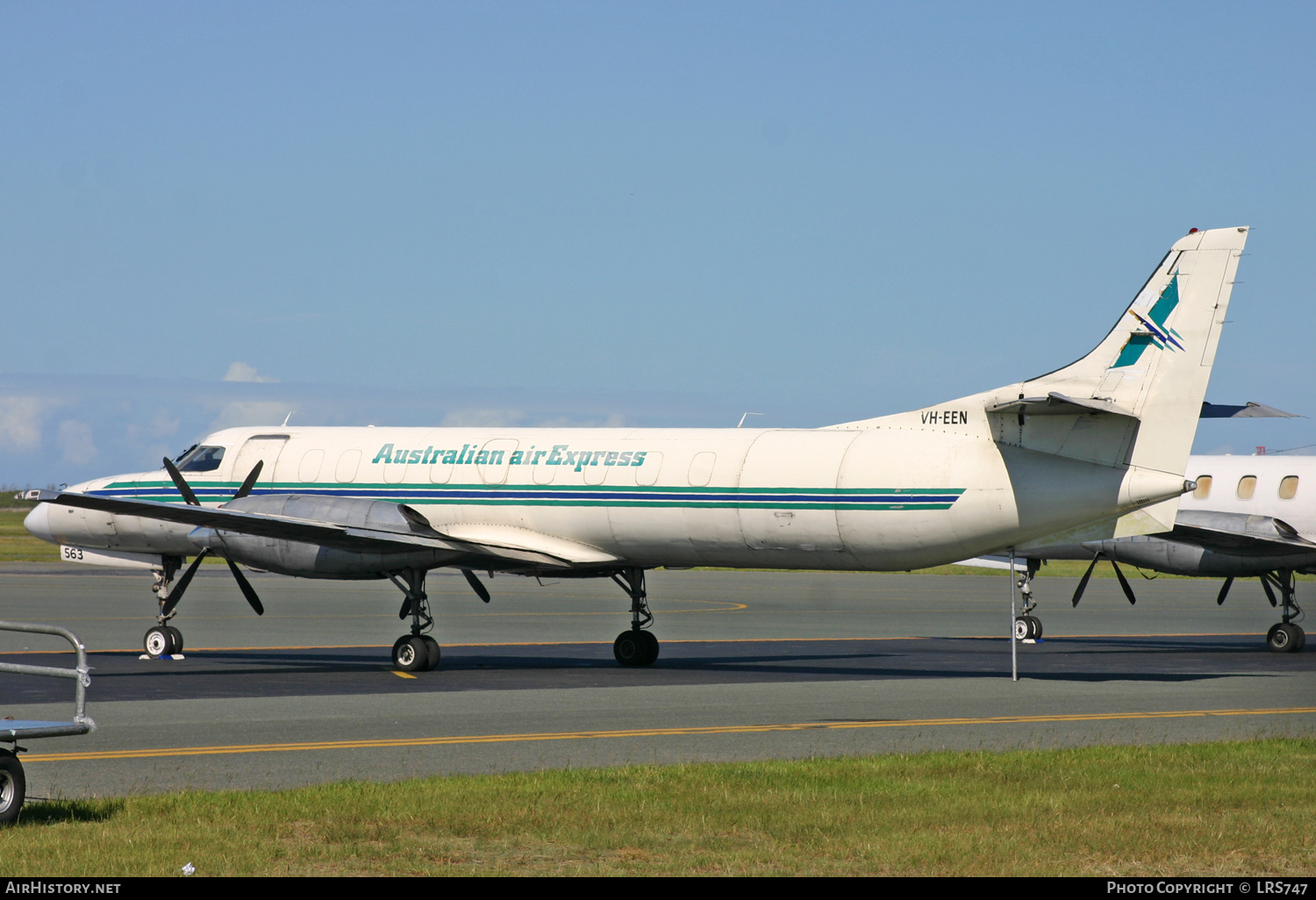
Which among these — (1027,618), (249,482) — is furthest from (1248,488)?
(249,482)

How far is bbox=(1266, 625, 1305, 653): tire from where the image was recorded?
2753 centimetres

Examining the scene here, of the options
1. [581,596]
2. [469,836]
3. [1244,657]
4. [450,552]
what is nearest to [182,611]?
[581,596]

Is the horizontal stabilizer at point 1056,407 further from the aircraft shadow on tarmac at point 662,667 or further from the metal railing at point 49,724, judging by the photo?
the metal railing at point 49,724

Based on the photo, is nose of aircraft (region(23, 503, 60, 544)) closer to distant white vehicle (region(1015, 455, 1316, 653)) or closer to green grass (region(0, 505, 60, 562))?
green grass (region(0, 505, 60, 562))

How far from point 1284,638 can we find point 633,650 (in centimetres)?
1272

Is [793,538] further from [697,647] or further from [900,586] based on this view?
[900,586]

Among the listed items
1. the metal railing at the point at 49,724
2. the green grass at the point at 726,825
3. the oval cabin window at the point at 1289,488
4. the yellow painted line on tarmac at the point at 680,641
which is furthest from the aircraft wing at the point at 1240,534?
the metal railing at the point at 49,724

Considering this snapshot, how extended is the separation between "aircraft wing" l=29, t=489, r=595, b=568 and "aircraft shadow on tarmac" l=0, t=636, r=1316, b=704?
1.82 metres

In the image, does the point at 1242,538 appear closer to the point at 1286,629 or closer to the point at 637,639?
the point at 1286,629

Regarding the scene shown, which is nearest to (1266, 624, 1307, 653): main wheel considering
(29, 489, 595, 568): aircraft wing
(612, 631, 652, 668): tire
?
(612, 631, 652, 668): tire

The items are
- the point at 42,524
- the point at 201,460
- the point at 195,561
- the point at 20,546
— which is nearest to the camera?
the point at 195,561

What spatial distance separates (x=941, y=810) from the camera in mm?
11000

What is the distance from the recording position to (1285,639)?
2767 cm

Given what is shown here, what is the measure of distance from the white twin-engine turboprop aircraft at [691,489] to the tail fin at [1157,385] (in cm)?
3
